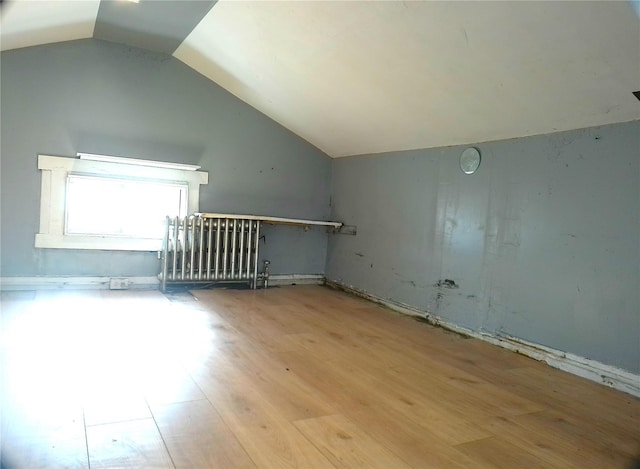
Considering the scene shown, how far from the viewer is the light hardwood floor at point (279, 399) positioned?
69.1 inches

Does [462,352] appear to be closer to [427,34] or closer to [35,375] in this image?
[427,34]

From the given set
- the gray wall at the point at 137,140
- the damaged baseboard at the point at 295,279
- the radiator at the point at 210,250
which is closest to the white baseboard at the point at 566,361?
the damaged baseboard at the point at 295,279

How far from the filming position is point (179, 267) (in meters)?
4.83

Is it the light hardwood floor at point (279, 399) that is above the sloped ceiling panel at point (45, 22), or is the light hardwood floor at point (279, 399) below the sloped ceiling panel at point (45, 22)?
below

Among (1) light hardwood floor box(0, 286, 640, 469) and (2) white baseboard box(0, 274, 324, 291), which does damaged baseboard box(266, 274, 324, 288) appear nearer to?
(2) white baseboard box(0, 274, 324, 291)

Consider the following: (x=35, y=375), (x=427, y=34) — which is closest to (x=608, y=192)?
(x=427, y=34)

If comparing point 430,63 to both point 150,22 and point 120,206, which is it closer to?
point 150,22

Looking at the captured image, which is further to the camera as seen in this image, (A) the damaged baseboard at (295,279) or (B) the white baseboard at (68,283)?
(A) the damaged baseboard at (295,279)

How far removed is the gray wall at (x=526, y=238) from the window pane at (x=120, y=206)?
7.40 ft

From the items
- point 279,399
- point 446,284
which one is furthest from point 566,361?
point 279,399

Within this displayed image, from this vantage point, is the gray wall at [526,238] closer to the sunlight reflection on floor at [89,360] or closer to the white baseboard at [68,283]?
the sunlight reflection on floor at [89,360]

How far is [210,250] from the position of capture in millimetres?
4852

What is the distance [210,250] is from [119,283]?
973 millimetres

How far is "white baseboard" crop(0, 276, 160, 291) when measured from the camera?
4.30 meters
